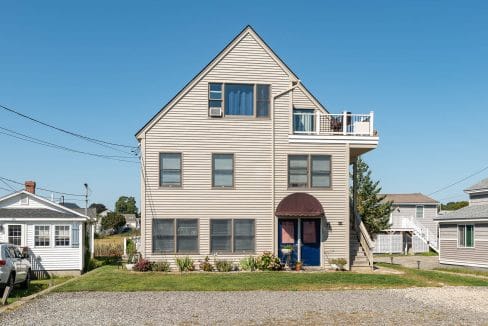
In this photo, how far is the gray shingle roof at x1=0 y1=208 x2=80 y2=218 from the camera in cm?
2674

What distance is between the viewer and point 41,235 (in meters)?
26.9

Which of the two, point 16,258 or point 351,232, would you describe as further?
point 351,232

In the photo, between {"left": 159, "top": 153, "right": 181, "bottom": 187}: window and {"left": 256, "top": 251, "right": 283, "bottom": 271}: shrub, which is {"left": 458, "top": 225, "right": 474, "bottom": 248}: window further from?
{"left": 159, "top": 153, "right": 181, "bottom": 187}: window

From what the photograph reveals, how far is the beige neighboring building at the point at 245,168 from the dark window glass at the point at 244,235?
0.16 ft

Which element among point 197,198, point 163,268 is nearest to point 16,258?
point 163,268

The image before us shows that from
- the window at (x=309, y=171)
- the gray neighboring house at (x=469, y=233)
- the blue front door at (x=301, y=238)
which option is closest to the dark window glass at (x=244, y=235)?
the blue front door at (x=301, y=238)

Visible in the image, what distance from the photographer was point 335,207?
2598 cm

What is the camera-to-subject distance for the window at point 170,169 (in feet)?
82.8

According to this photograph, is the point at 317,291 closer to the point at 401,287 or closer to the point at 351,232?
the point at 401,287

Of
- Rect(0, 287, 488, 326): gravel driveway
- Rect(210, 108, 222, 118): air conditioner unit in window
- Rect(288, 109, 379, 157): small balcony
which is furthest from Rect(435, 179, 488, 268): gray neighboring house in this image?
Rect(210, 108, 222, 118): air conditioner unit in window

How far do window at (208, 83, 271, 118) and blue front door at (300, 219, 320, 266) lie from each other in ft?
18.6

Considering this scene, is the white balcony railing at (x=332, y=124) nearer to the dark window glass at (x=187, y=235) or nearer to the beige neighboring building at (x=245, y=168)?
the beige neighboring building at (x=245, y=168)

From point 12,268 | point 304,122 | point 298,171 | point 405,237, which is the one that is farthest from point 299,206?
point 405,237

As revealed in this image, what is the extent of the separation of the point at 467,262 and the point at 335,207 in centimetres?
1265
